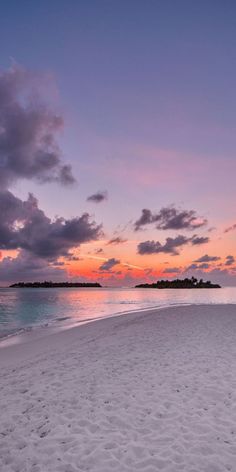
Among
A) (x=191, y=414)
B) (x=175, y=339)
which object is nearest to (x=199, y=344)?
(x=175, y=339)

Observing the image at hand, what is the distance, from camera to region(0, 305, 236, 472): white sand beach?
6227mm

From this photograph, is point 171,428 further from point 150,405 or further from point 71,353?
point 71,353

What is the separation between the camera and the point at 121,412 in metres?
8.24

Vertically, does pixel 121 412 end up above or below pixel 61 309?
above

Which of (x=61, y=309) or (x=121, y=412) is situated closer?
(x=121, y=412)

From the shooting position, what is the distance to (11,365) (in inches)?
582

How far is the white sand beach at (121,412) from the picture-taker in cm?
623

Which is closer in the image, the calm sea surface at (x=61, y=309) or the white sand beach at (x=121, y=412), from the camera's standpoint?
the white sand beach at (x=121, y=412)

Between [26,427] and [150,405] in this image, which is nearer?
[26,427]

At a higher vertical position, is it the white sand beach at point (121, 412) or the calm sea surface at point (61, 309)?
the white sand beach at point (121, 412)

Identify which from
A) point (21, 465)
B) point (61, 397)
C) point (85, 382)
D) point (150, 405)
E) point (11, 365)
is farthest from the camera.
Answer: point (11, 365)

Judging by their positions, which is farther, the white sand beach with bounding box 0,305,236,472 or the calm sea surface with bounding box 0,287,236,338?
the calm sea surface with bounding box 0,287,236,338

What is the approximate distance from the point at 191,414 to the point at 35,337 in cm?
1846

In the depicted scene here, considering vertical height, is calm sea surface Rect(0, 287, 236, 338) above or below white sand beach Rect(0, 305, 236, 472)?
below
